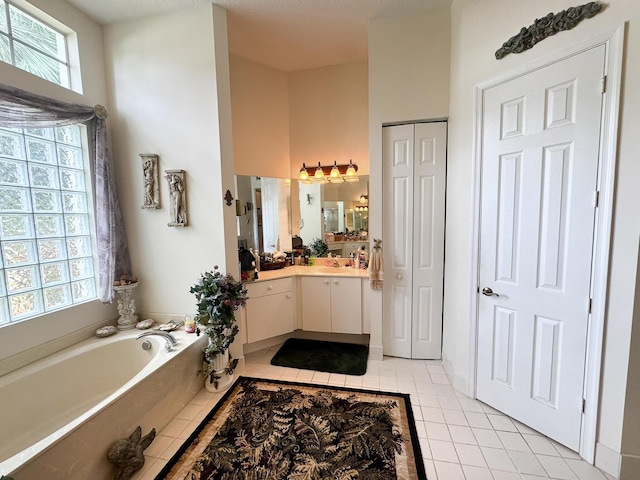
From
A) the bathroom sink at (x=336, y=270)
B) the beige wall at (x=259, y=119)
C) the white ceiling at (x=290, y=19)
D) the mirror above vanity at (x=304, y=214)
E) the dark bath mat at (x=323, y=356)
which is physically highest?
the white ceiling at (x=290, y=19)

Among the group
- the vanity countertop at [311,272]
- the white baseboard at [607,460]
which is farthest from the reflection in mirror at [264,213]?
the white baseboard at [607,460]

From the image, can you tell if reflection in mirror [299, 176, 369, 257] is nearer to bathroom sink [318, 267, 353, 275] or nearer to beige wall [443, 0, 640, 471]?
bathroom sink [318, 267, 353, 275]

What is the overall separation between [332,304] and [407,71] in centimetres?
241

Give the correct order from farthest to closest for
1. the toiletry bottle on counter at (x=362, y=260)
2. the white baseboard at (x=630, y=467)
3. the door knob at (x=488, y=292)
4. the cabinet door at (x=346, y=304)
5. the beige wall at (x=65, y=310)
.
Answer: the toiletry bottle on counter at (x=362, y=260), the cabinet door at (x=346, y=304), the door knob at (x=488, y=292), the beige wall at (x=65, y=310), the white baseboard at (x=630, y=467)

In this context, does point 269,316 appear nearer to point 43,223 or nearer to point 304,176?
point 304,176

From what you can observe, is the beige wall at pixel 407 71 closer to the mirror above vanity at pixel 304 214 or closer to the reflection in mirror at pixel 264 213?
the mirror above vanity at pixel 304 214

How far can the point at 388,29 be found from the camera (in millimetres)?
2453

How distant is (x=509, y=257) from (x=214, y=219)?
2.37 meters

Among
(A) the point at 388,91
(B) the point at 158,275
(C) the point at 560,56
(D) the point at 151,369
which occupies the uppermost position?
(A) the point at 388,91

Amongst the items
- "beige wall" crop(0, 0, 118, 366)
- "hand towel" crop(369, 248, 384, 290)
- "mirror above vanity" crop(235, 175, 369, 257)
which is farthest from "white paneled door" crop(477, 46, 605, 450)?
"beige wall" crop(0, 0, 118, 366)

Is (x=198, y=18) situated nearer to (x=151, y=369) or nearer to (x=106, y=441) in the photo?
(x=151, y=369)

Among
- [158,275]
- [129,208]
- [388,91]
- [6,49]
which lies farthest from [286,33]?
[158,275]

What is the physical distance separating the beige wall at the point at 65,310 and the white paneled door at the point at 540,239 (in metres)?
3.29

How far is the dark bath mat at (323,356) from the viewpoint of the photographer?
2.64 metres
